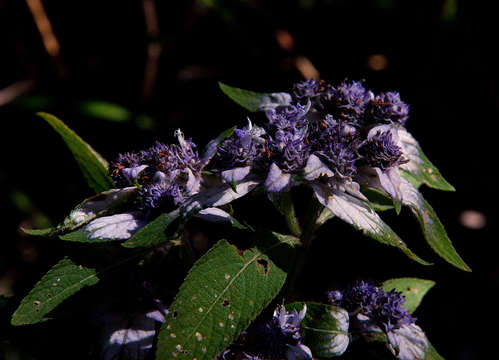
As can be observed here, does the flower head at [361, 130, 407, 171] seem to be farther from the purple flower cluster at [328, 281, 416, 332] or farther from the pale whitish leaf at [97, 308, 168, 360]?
the pale whitish leaf at [97, 308, 168, 360]

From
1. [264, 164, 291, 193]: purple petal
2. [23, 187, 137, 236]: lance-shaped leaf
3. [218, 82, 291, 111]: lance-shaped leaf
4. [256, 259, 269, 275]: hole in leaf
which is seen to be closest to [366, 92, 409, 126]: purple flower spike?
[218, 82, 291, 111]: lance-shaped leaf

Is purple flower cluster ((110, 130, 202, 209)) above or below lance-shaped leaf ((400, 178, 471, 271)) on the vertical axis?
above

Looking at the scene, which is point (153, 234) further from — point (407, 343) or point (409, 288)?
point (409, 288)

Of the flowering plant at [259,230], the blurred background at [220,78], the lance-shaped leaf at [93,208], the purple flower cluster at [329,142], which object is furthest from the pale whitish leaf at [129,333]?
the blurred background at [220,78]

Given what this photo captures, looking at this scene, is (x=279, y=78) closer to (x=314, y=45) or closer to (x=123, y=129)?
(x=314, y=45)

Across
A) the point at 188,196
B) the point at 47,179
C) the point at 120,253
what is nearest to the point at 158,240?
the point at 188,196

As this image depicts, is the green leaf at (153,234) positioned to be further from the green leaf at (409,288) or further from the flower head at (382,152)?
the green leaf at (409,288)
